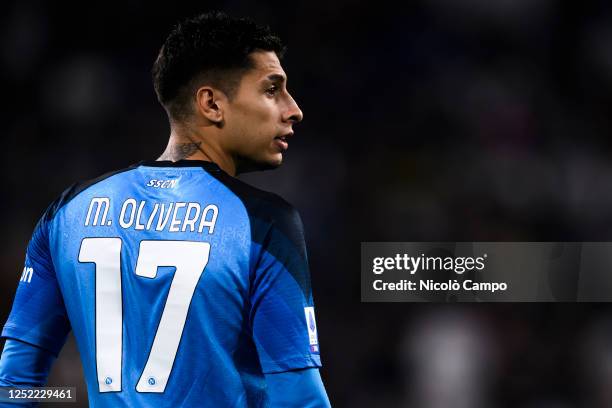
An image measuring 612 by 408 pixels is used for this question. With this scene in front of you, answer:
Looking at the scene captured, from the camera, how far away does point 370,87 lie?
22.2ft

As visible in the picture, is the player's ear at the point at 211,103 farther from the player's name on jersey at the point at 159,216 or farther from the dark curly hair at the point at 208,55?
the player's name on jersey at the point at 159,216

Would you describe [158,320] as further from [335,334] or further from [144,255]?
[335,334]

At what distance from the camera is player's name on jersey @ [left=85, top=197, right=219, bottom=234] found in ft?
5.82

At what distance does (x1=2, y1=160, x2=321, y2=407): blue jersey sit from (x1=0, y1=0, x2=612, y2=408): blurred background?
3.94 meters

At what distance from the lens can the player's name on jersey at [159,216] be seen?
177cm

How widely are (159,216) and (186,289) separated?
178mm

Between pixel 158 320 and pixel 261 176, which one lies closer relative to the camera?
pixel 158 320

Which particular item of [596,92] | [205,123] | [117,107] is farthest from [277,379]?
[596,92]

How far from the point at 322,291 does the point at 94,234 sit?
4138mm

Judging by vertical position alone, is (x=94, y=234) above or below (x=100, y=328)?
above

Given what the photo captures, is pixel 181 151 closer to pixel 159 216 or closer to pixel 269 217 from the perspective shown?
pixel 159 216
